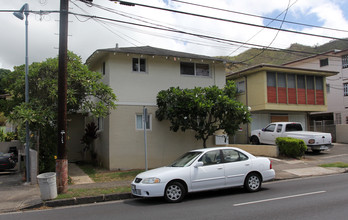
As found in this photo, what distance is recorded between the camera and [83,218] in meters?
7.00

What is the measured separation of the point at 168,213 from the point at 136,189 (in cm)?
168

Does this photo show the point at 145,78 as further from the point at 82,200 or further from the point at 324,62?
the point at 324,62

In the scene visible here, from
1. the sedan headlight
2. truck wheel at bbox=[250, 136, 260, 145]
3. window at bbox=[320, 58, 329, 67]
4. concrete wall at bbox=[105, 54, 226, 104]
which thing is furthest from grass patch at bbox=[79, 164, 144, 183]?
window at bbox=[320, 58, 329, 67]

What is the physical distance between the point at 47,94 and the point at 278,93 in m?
16.0

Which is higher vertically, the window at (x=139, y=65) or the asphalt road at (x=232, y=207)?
the window at (x=139, y=65)

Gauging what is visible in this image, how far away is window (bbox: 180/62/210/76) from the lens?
16359 millimetres

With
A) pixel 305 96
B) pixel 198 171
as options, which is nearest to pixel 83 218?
pixel 198 171

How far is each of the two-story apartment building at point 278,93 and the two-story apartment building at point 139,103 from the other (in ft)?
21.9

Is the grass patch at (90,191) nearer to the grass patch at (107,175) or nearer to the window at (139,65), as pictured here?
the grass patch at (107,175)

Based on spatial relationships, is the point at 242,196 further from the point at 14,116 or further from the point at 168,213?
the point at 14,116

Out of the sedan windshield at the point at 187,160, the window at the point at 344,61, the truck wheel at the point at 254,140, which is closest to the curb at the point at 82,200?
the sedan windshield at the point at 187,160

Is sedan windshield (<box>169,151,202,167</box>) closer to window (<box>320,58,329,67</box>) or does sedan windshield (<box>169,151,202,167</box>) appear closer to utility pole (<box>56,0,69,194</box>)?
utility pole (<box>56,0,69,194</box>)

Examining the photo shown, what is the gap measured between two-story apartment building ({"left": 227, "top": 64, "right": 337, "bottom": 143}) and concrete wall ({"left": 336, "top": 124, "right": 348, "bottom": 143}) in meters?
1.88

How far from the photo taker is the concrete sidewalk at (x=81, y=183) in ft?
28.5
